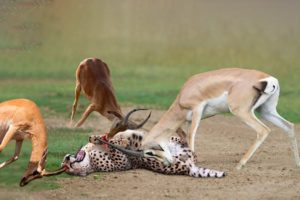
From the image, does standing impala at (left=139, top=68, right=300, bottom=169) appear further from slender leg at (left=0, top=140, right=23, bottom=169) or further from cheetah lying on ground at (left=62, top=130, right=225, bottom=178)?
slender leg at (left=0, top=140, right=23, bottom=169)

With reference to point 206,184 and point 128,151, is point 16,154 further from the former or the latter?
point 206,184

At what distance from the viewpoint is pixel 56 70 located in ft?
57.9

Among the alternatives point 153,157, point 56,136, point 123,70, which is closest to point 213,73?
point 153,157

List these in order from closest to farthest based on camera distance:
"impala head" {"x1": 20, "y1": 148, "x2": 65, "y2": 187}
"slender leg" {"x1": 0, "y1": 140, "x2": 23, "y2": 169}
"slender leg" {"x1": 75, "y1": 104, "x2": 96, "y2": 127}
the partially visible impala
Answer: "impala head" {"x1": 20, "y1": 148, "x2": 65, "y2": 187} < "slender leg" {"x1": 0, "y1": 140, "x2": 23, "y2": 169} < the partially visible impala < "slender leg" {"x1": 75, "y1": 104, "x2": 96, "y2": 127}

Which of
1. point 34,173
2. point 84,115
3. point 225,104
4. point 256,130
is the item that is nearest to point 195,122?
point 225,104

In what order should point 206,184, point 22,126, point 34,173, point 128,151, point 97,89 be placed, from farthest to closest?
point 97,89
point 128,151
point 206,184
point 22,126
point 34,173

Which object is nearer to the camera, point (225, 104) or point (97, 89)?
point (225, 104)

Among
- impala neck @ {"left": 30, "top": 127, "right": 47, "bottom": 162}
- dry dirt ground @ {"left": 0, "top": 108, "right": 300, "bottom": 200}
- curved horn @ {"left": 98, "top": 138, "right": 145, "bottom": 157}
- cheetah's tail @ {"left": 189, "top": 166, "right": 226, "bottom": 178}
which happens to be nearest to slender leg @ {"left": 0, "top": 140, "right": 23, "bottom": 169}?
impala neck @ {"left": 30, "top": 127, "right": 47, "bottom": 162}

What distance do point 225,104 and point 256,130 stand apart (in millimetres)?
409

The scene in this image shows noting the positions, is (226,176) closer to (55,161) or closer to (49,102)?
(55,161)

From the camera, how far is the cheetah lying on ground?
8414 mm

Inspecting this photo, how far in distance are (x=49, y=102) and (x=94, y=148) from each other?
515cm

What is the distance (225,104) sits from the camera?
891 centimetres

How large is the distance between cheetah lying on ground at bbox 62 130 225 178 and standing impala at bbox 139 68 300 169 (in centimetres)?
9
